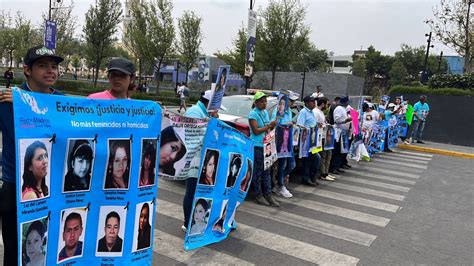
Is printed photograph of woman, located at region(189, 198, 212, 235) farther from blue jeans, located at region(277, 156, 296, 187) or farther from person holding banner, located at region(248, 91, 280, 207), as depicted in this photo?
blue jeans, located at region(277, 156, 296, 187)

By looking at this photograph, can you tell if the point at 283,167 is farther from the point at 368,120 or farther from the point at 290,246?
the point at 368,120

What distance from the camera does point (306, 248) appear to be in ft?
15.5

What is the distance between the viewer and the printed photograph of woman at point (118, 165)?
2.92m

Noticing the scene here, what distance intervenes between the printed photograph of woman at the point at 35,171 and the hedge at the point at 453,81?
2102 centimetres

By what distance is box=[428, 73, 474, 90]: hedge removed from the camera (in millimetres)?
19109

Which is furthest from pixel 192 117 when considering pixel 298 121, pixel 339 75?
pixel 339 75

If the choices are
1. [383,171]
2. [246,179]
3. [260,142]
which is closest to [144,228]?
[246,179]

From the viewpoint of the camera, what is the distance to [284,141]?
690cm

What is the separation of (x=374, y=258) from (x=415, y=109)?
13248 mm

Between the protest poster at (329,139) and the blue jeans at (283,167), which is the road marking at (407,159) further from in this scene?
the blue jeans at (283,167)

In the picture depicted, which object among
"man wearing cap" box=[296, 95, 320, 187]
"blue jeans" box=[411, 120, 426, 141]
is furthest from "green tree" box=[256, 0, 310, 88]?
"man wearing cap" box=[296, 95, 320, 187]

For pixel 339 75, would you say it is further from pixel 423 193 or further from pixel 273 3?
pixel 423 193

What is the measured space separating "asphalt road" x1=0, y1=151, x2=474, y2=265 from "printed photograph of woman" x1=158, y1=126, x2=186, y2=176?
940 millimetres

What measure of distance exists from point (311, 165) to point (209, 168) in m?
4.37
